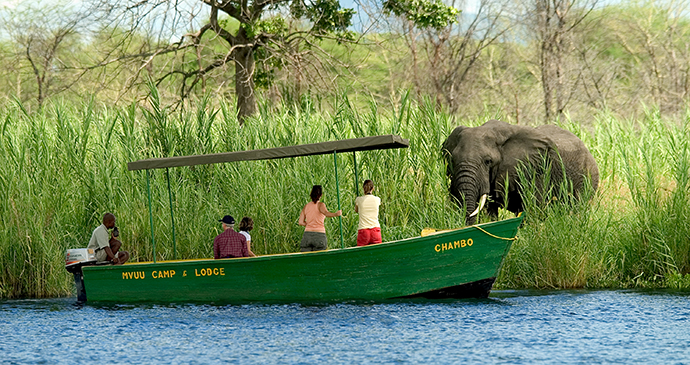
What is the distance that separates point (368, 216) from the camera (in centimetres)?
1229

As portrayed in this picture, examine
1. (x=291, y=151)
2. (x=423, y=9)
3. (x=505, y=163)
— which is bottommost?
(x=505, y=163)

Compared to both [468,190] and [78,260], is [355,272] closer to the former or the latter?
[468,190]

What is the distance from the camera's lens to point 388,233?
13906 mm

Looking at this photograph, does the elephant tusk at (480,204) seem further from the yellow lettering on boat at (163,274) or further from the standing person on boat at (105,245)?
the standing person on boat at (105,245)

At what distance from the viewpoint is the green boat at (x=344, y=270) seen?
11.7 meters

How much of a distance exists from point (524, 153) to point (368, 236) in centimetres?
375

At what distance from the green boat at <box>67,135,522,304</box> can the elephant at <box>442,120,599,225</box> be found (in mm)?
2248

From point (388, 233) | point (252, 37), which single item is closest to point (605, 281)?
point (388, 233)

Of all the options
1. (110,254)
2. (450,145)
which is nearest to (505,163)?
(450,145)

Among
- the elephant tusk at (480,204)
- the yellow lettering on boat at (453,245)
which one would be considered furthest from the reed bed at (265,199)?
the yellow lettering on boat at (453,245)

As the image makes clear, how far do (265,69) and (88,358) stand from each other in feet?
36.9

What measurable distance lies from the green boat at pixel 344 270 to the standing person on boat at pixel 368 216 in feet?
1.97

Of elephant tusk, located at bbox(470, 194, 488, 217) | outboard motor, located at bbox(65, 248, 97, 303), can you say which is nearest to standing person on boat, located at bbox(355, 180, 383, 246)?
elephant tusk, located at bbox(470, 194, 488, 217)

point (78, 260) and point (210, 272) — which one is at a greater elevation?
point (78, 260)
